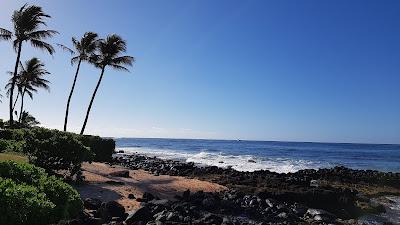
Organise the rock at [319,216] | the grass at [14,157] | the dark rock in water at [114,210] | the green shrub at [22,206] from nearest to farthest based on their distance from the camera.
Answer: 1. the green shrub at [22,206]
2. the dark rock in water at [114,210]
3. the rock at [319,216]
4. the grass at [14,157]

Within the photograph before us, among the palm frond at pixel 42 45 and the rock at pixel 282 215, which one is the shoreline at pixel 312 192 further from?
the palm frond at pixel 42 45

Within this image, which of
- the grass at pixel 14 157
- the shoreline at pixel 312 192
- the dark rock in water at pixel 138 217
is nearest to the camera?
the dark rock in water at pixel 138 217

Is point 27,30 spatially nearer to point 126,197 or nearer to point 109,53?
point 109,53

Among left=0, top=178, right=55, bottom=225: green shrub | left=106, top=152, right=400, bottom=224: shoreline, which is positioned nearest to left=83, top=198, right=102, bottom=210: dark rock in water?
left=0, top=178, right=55, bottom=225: green shrub

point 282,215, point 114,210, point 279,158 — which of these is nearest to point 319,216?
point 282,215

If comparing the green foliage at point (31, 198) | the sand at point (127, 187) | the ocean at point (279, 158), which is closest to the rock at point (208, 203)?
the sand at point (127, 187)

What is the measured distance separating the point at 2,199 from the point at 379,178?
109 feet

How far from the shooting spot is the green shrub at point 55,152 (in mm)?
15664

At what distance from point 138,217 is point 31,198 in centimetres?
647

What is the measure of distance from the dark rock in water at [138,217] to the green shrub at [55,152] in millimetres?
4484

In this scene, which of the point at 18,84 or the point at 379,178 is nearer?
the point at 379,178

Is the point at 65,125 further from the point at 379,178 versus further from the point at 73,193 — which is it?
the point at 73,193

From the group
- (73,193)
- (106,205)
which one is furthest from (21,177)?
(106,205)

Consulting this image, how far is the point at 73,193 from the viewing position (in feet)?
27.7
